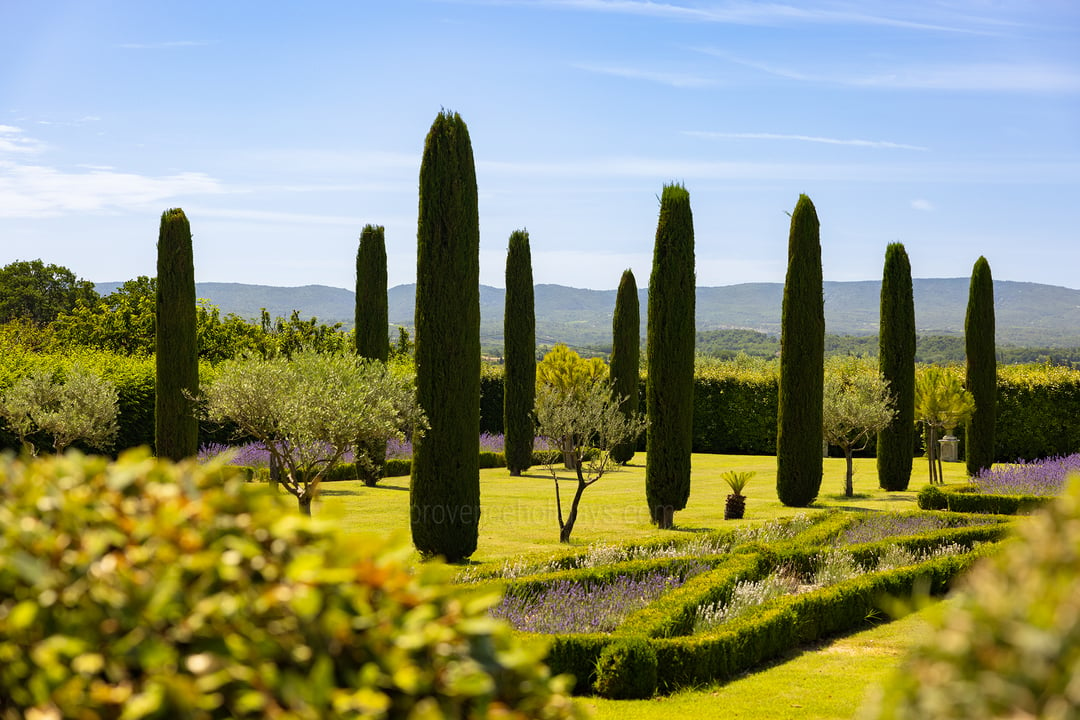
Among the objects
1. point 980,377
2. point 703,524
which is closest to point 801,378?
point 703,524

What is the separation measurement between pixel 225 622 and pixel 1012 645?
1.87 metres

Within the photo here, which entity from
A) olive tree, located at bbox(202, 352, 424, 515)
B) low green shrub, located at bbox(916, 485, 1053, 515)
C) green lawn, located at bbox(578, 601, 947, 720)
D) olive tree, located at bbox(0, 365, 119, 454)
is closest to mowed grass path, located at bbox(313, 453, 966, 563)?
low green shrub, located at bbox(916, 485, 1053, 515)

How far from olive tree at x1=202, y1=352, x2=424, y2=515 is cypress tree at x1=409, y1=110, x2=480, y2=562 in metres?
0.50

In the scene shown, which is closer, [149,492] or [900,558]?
[149,492]

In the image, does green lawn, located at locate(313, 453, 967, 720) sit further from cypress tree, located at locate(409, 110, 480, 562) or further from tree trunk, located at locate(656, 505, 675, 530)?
cypress tree, located at locate(409, 110, 480, 562)

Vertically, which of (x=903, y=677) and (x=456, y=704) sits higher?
(x=903, y=677)

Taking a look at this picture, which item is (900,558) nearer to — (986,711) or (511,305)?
(986,711)

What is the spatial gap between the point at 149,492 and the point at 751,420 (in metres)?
33.0

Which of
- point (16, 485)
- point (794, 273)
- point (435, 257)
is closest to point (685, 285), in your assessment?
point (794, 273)

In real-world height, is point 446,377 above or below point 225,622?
above

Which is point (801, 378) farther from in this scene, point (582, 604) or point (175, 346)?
point (175, 346)

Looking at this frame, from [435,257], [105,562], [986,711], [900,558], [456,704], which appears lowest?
[900,558]

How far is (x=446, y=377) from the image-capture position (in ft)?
47.1

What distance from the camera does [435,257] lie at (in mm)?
14500
